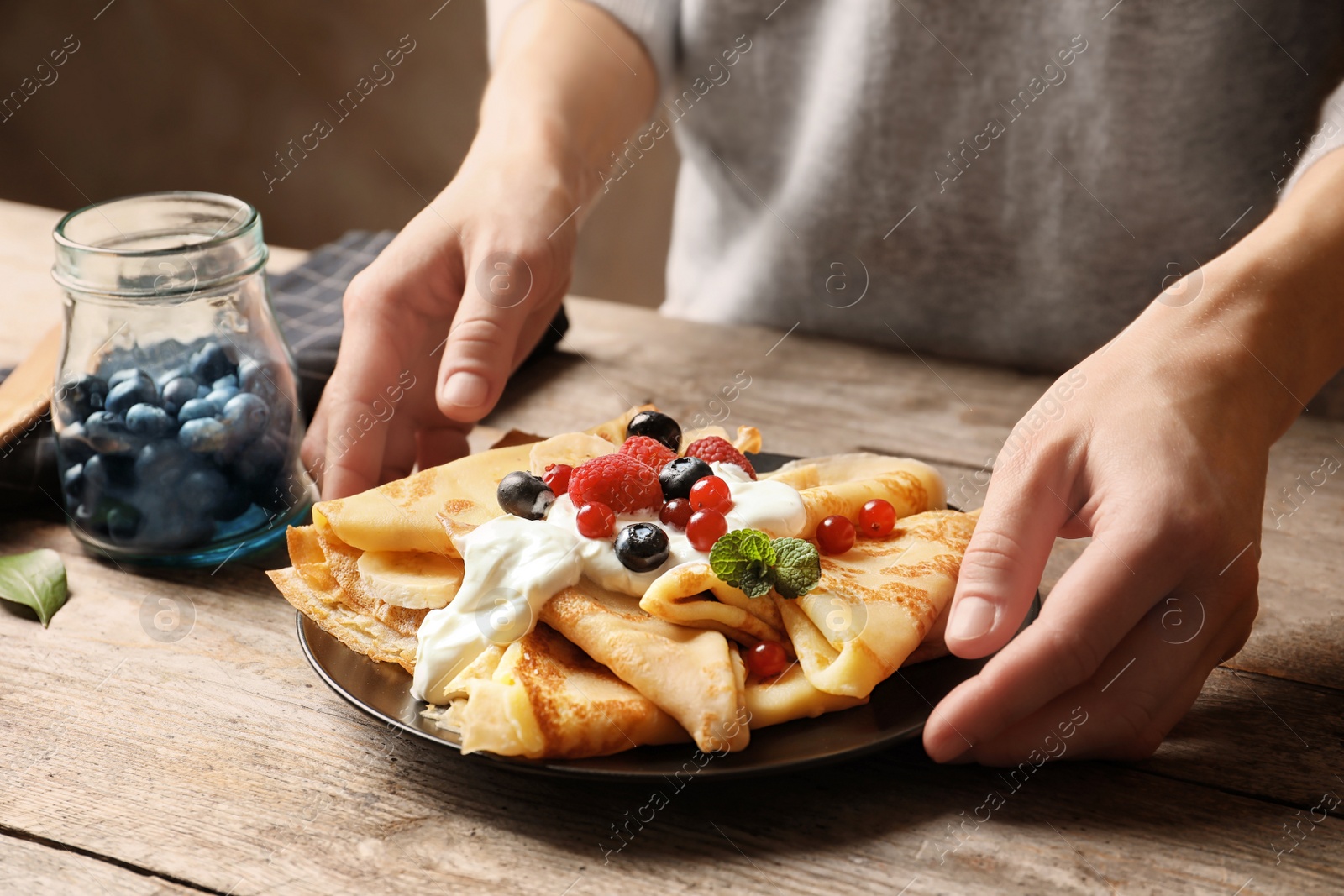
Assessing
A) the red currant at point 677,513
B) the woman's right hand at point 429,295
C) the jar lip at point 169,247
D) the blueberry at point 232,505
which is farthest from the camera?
the woman's right hand at point 429,295

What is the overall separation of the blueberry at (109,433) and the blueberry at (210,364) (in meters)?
0.10

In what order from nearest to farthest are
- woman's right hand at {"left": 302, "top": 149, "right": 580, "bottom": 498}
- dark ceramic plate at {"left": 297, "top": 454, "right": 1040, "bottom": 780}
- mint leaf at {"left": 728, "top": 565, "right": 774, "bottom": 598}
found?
dark ceramic plate at {"left": 297, "top": 454, "right": 1040, "bottom": 780} → mint leaf at {"left": 728, "top": 565, "right": 774, "bottom": 598} → woman's right hand at {"left": 302, "top": 149, "right": 580, "bottom": 498}

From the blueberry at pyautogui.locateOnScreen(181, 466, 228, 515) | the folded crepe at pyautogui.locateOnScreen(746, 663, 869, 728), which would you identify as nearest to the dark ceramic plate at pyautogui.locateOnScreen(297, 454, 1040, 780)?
the folded crepe at pyautogui.locateOnScreen(746, 663, 869, 728)

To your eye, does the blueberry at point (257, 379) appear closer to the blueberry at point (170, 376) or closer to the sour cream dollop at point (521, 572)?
the blueberry at point (170, 376)

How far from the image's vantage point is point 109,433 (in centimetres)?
130

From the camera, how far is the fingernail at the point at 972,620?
0.97 m

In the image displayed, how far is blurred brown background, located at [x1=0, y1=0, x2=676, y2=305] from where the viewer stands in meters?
4.48

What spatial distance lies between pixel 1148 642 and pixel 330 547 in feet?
2.81

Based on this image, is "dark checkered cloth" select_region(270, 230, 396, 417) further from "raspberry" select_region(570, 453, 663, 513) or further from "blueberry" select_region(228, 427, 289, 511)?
"raspberry" select_region(570, 453, 663, 513)

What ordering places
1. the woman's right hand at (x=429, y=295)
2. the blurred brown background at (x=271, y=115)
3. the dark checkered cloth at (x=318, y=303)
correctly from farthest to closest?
the blurred brown background at (x=271, y=115)
the dark checkered cloth at (x=318, y=303)
the woman's right hand at (x=429, y=295)

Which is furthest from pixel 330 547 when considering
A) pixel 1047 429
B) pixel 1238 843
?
pixel 1238 843

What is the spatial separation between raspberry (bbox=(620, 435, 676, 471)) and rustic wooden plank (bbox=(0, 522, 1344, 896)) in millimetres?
378

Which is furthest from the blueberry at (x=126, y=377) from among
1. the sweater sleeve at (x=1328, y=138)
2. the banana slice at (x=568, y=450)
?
the sweater sleeve at (x=1328, y=138)

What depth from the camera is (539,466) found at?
1297 mm
